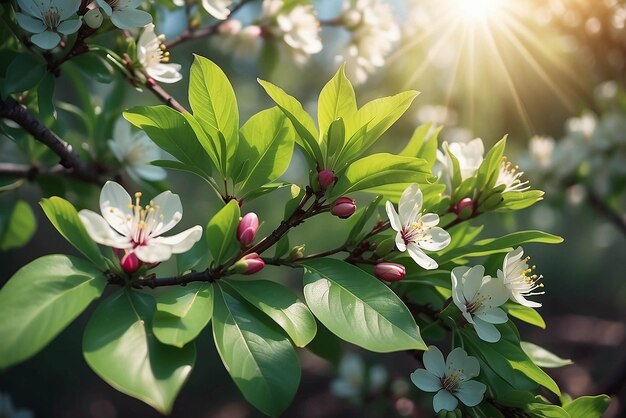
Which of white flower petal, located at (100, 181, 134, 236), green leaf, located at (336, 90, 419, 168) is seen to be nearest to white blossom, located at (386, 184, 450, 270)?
green leaf, located at (336, 90, 419, 168)

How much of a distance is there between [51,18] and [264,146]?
1.46 feet

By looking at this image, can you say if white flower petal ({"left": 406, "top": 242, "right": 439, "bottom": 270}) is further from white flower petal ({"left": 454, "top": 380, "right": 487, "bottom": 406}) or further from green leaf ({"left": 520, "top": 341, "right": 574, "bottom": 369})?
green leaf ({"left": 520, "top": 341, "right": 574, "bottom": 369})

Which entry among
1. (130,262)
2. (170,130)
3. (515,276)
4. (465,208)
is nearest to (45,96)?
(170,130)

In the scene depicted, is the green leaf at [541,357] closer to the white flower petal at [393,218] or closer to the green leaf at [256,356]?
the white flower petal at [393,218]

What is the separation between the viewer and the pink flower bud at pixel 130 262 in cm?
88

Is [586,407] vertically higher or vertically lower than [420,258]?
lower

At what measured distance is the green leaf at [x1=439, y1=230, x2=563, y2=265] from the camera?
93cm

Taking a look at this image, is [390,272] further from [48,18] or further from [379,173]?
[48,18]

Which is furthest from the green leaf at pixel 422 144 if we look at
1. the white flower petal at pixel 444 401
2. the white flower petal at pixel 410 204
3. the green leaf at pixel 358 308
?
the white flower petal at pixel 444 401

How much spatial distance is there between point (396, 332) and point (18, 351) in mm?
487

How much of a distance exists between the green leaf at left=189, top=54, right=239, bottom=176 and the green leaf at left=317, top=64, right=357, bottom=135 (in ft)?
0.47

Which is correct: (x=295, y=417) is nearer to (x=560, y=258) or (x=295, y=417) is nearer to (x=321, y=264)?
(x=321, y=264)

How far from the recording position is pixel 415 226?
98 centimetres

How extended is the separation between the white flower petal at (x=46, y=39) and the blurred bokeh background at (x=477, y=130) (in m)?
0.64
